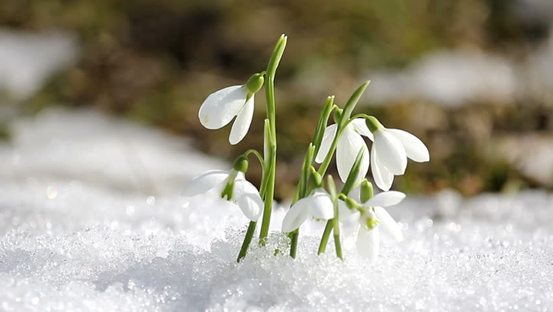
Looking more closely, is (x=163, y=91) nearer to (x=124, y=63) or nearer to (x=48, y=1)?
(x=124, y=63)

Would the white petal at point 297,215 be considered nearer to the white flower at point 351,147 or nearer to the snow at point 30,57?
the white flower at point 351,147

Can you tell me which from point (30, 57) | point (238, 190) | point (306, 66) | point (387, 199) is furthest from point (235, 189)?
point (30, 57)

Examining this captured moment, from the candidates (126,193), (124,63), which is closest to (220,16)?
(124,63)

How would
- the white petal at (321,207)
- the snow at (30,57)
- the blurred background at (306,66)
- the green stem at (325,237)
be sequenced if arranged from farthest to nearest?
the snow at (30,57) < the blurred background at (306,66) < the green stem at (325,237) < the white petal at (321,207)

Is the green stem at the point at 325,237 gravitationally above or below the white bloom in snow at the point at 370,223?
below

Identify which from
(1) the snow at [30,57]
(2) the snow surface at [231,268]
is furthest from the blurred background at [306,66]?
(2) the snow surface at [231,268]

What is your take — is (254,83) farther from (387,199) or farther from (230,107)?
(387,199)

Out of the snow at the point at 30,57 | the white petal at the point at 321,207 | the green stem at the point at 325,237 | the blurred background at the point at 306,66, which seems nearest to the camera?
the white petal at the point at 321,207

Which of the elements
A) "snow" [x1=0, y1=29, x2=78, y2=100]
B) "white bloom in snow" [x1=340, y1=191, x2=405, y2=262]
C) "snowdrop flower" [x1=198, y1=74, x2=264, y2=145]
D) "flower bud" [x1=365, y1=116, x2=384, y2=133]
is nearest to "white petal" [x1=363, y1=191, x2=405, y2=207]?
"white bloom in snow" [x1=340, y1=191, x2=405, y2=262]

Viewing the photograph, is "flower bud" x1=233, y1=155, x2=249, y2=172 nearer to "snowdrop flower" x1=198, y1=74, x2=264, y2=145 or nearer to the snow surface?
"snowdrop flower" x1=198, y1=74, x2=264, y2=145
